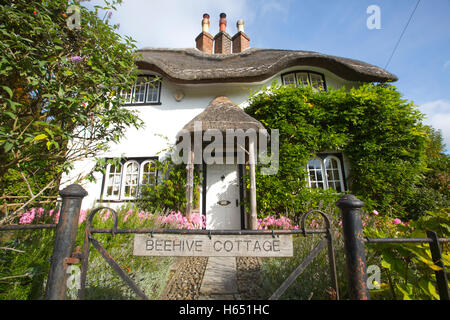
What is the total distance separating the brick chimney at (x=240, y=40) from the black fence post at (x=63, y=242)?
1008cm

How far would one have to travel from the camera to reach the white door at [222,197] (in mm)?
5906

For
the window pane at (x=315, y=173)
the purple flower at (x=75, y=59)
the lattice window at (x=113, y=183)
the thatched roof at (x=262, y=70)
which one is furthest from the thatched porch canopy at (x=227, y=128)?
the lattice window at (x=113, y=183)

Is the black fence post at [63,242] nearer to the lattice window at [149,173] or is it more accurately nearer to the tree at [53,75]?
the tree at [53,75]

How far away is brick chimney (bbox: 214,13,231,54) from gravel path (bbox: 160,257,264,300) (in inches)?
363

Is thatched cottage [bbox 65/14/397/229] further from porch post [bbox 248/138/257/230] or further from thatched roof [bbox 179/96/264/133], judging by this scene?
porch post [bbox 248/138/257/230]

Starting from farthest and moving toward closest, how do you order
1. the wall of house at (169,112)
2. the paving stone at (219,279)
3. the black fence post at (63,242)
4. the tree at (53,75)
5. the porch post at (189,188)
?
the wall of house at (169,112)
the porch post at (189,188)
the paving stone at (219,279)
the tree at (53,75)
the black fence post at (63,242)

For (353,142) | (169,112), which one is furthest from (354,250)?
(169,112)

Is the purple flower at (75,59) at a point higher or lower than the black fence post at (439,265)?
higher

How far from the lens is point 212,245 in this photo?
1.37 metres

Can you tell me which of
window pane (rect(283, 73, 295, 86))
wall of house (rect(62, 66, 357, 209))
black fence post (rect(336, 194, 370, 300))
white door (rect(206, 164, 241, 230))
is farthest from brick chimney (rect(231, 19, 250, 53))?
black fence post (rect(336, 194, 370, 300))

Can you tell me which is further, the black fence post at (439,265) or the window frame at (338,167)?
the window frame at (338,167)

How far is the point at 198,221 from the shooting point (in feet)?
15.4

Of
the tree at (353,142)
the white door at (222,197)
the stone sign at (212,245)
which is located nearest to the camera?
the stone sign at (212,245)

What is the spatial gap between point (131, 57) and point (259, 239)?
292 cm
